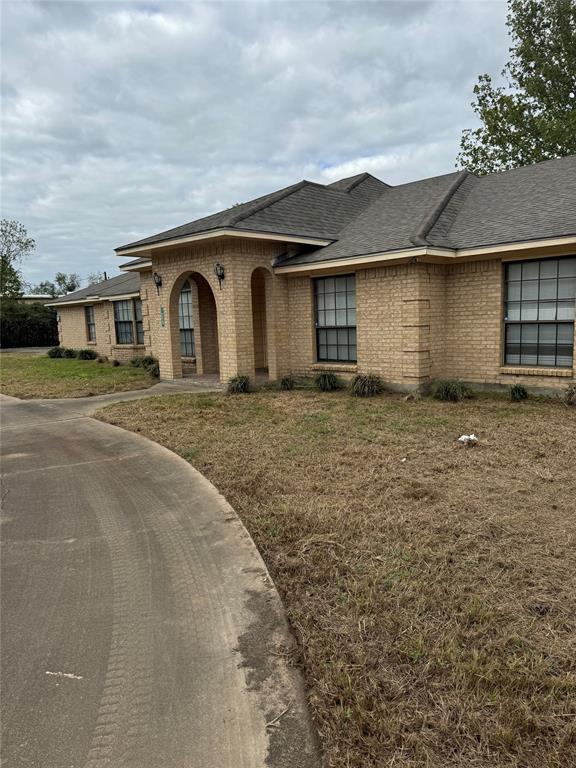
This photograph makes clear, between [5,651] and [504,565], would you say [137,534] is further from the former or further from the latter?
[504,565]

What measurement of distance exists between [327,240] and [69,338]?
1874 centimetres

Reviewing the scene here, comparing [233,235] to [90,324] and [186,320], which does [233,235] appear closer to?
[186,320]

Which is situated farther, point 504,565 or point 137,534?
point 137,534

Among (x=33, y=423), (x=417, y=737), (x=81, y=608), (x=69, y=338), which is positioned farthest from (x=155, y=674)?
(x=69, y=338)

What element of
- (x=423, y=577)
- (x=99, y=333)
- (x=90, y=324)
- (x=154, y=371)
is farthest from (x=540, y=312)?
(x=90, y=324)

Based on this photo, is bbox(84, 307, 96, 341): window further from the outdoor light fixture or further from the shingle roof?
the outdoor light fixture

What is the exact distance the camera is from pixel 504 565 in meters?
3.71

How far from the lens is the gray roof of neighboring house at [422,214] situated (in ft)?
33.2

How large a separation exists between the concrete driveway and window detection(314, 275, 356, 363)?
23.7 ft

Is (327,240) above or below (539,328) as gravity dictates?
above

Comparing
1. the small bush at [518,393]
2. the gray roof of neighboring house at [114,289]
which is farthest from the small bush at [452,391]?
the gray roof of neighboring house at [114,289]

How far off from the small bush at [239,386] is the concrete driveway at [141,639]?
6.34 meters

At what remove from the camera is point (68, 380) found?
51.3 ft

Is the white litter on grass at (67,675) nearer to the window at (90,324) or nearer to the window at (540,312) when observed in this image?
the window at (540,312)
